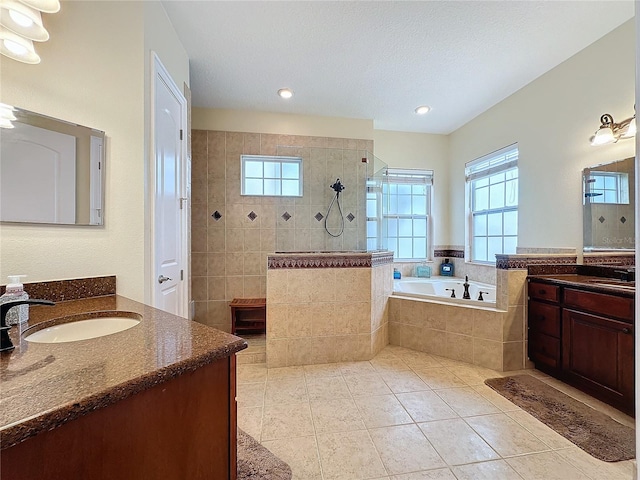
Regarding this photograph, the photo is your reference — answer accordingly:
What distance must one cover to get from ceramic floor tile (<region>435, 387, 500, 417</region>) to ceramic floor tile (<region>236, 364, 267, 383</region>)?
1.37 metres

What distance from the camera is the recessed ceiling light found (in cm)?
306

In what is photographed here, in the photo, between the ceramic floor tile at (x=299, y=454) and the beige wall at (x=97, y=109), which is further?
the ceramic floor tile at (x=299, y=454)

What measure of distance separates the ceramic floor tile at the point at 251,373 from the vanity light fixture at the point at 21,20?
91.4 inches

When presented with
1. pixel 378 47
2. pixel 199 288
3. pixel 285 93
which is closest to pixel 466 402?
pixel 378 47

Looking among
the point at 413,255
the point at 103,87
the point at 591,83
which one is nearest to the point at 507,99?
the point at 591,83

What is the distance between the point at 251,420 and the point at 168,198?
1.58 meters

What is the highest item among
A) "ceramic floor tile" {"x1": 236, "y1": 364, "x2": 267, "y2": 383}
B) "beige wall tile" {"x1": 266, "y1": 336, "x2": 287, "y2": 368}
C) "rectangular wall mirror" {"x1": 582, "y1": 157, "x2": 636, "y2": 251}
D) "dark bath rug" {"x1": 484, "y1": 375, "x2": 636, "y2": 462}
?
"rectangular wall mirror" {"x1": 582, "y1": 157, "x2": 636, "y2": 251}

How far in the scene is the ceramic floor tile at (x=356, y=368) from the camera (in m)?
2.45

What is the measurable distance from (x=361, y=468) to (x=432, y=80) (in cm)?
320

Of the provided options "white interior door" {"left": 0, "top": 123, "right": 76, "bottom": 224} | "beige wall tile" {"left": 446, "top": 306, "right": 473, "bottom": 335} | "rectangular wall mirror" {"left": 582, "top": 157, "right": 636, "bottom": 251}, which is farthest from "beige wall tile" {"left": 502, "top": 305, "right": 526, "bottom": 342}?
"white interior door" {"left": 0, "top": 123, "right": 76, "bottom": 224}

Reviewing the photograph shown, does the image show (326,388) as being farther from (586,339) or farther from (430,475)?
(586,339)

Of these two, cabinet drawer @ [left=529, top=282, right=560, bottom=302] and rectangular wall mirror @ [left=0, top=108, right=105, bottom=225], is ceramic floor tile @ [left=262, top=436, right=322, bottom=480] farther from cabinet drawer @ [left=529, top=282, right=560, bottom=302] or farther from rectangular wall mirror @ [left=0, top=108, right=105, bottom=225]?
cabinet drawer @ [left=529, top=282, right=560, bottom=302]

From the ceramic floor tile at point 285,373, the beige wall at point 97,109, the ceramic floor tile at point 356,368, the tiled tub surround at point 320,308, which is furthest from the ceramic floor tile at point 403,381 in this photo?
the beige wall at point 97,109

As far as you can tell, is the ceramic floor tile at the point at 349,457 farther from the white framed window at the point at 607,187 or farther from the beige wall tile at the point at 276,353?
the white framed window at the point at 607,187
